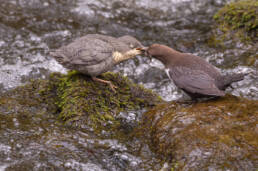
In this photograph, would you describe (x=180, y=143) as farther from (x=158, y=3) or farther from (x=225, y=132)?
(x=158, y=3)

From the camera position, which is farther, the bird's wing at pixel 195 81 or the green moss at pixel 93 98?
the green moss at pixel 93 98

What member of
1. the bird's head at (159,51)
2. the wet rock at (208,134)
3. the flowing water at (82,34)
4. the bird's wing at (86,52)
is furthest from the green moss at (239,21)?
the bird's wing at (86,52)

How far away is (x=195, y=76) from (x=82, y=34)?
3.59 meters

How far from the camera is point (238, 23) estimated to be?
5.78 metres

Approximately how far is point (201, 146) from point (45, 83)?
2506mm

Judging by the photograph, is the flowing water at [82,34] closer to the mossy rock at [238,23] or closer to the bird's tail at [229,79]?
the mossy rock at [238,23]

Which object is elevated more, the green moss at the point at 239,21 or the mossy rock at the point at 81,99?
the green moss at the point at 239,21

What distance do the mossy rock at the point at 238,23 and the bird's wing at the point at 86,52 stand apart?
9.12 feet

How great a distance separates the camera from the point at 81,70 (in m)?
4.19

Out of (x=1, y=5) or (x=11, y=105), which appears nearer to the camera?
(x=11, y=105)

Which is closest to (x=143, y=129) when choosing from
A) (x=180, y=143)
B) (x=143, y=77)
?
(x=180, y=143)

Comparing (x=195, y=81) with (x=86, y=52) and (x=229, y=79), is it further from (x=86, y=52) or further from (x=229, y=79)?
(x=86, y=52)

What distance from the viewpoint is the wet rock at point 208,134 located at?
2805 mm

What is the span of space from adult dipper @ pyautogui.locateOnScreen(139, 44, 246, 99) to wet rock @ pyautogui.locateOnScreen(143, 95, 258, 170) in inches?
6.3
